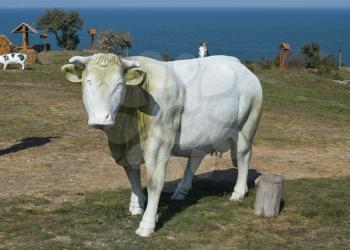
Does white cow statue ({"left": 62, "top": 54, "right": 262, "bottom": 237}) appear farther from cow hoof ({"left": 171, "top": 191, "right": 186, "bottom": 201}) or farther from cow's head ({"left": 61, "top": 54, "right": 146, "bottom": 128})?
cow hoof ({"left": 171, "top": 191, "right": 186, "bottom": 201})

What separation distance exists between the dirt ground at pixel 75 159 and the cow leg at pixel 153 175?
2635 mm

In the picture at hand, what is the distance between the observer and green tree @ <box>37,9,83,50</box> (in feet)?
202

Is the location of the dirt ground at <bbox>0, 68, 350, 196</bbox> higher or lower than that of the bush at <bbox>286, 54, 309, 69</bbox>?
higher

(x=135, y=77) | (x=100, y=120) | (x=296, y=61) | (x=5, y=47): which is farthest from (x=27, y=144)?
(x=296, y=61)

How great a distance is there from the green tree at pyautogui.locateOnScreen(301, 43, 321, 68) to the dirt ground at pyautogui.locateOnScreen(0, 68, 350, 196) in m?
22.7

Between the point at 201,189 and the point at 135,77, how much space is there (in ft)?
12.5

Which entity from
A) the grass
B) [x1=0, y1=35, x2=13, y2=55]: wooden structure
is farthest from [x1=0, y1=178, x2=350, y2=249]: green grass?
[x1=0, y1=35, x2=13, y2=55]: wooden structure

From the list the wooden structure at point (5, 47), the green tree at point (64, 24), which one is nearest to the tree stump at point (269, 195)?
the wooden structure at point (5, 47)

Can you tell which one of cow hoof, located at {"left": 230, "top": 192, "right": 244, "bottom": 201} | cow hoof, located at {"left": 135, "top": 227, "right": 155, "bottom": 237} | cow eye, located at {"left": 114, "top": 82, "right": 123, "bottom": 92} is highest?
cow eye, located at {"left": 114, "top": 82, "right": 123, "bottom": 92}

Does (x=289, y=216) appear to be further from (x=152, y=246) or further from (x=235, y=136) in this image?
(x=152, y=246)

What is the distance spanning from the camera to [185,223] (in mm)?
7602

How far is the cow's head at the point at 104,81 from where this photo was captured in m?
5.77

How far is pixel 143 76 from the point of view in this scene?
6.23 m

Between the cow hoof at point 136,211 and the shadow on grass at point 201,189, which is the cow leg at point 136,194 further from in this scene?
the shadow on grass at point 201,189
